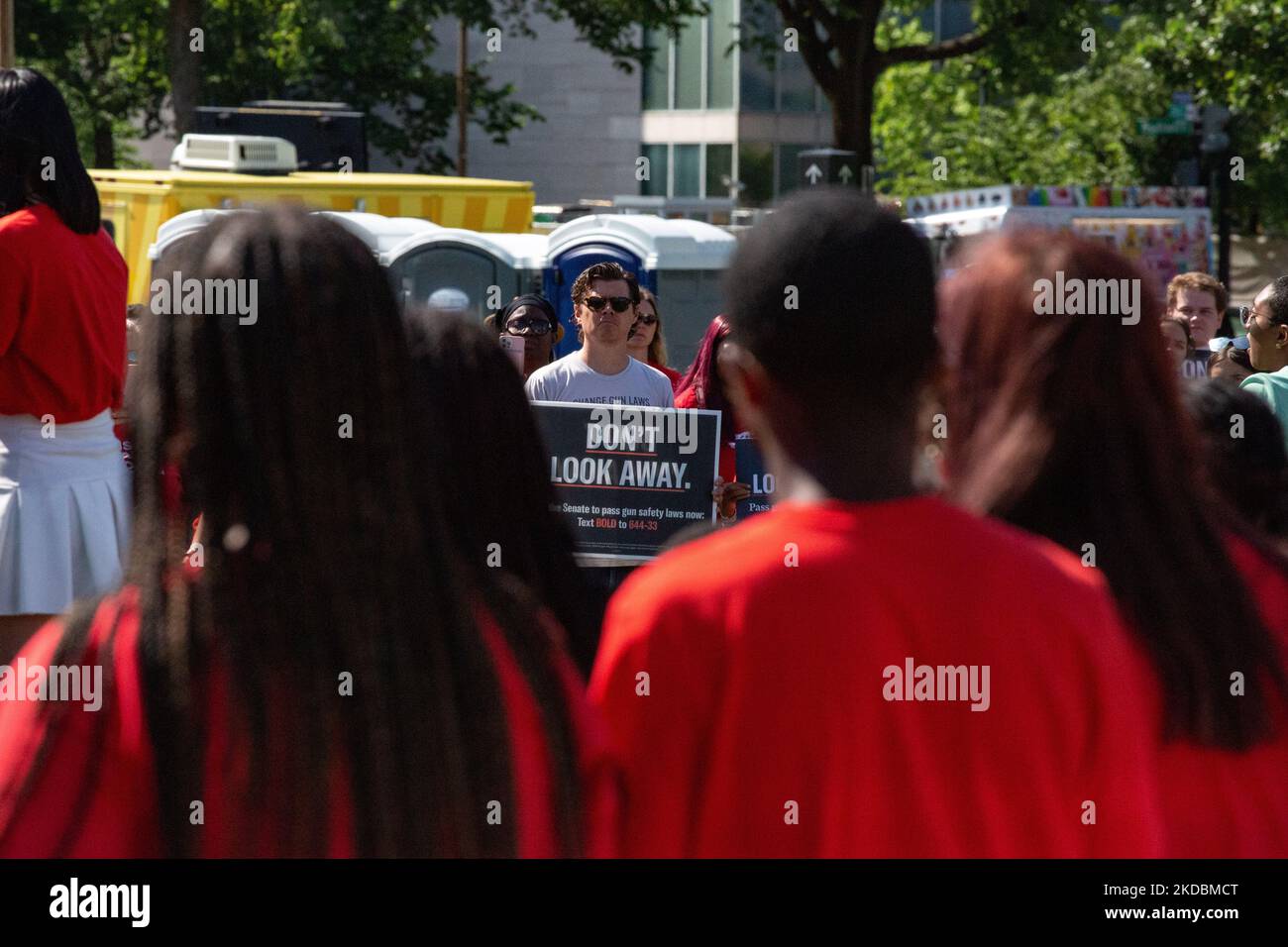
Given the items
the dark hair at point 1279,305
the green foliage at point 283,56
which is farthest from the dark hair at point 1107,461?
the green foliage at point 283,56

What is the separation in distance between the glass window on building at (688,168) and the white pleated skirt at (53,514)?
42.5 m

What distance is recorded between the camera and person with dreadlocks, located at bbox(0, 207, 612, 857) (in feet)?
5.98

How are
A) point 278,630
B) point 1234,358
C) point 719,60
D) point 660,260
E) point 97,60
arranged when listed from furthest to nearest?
point 719,60 → point 97,60 → point 660,260 → point 1234,358 → point 278,630

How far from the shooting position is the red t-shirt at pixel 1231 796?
2502 mm

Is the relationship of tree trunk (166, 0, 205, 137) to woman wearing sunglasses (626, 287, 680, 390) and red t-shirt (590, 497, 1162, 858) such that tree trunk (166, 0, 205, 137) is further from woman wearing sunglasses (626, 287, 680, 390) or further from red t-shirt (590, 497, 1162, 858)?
red t-shirt (590, 497, 1162, 858)

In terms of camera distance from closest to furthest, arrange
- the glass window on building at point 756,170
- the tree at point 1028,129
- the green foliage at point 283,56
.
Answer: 1. the green foliage at point 283,56
2. the tree at point 1028,129
3. the glass window on building at point 756,170

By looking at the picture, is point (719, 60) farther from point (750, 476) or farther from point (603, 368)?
point (750, 476)

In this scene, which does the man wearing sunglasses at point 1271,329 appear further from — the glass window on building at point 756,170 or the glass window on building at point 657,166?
the glass window on building at point 657,166

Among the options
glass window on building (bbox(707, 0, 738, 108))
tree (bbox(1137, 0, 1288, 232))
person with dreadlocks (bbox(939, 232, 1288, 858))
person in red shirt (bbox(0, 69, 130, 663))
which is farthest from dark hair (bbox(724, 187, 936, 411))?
glass window on building (bbox(707, 0, 738, 108))

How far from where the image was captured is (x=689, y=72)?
152 ft

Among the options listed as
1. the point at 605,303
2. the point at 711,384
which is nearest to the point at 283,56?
the point at 605,303

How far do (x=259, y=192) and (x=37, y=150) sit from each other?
36.3 feet

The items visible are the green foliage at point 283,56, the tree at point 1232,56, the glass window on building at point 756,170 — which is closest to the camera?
the tree at point 1232,56
